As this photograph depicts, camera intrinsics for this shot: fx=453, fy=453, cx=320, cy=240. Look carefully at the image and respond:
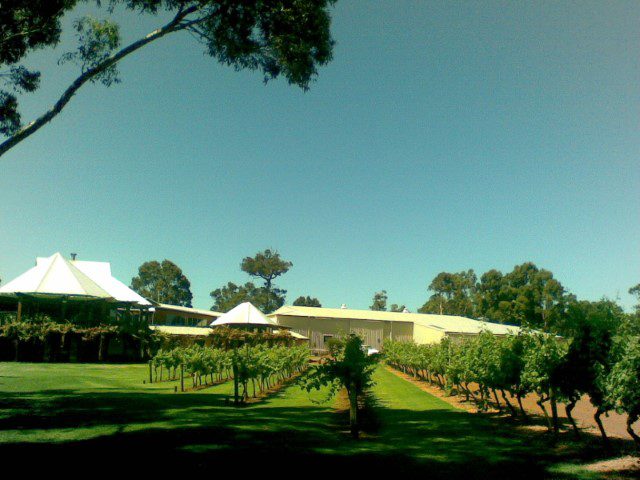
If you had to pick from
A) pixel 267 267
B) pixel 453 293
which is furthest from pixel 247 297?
pixel 453 293

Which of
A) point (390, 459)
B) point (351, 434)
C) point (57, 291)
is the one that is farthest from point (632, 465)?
point (57, 291)

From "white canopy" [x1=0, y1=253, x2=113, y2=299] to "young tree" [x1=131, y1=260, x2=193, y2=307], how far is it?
224 feet

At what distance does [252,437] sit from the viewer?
8.37 m

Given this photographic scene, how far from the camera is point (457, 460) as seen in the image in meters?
7.57

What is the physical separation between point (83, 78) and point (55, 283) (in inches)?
776

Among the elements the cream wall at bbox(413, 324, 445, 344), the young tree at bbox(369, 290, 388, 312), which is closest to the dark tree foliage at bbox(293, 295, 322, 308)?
the young tree at bbox(369, 290, 388, 312)

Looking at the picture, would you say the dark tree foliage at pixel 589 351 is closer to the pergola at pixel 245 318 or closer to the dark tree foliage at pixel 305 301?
the pergola at pixel 245 318

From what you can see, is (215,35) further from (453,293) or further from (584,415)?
(453,293)

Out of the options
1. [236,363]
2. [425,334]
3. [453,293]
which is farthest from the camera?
[453,293]

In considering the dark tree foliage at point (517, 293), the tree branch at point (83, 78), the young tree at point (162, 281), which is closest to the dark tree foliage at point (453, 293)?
the dark tree foliage at point (517, 293)

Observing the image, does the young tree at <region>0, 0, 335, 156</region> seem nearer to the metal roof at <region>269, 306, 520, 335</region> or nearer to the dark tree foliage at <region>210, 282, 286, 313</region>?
the metal roof at <region>269, 306, 520, 335</region>

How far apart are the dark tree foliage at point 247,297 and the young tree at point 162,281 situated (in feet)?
34.8

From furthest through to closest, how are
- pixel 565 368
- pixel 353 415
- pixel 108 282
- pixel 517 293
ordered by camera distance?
pixel 517 293, pixel 108 282, pixel 353 415, pixel 565 368

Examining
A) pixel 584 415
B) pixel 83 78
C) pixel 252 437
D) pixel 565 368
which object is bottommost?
pixel 584 415
